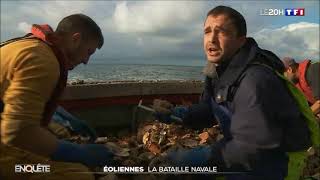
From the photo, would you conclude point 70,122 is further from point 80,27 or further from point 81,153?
point 80,27

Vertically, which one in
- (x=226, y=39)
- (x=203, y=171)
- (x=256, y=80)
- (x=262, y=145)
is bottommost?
(x=203, y=171)

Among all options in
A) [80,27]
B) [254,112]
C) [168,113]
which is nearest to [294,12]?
[168,113]

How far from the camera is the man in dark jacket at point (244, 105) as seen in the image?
1.75 metres

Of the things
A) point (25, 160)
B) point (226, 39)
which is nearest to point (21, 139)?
point (25, 160)

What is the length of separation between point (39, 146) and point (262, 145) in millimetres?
855

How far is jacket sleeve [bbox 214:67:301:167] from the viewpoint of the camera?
1.73 m

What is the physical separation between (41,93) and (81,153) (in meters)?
0.40

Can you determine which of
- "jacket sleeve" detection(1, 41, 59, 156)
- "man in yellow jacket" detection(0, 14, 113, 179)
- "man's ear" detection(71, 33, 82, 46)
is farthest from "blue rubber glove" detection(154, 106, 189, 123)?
"jacket sleeve" detection(1, 41, 59, 156)

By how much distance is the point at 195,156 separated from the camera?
207 centimetres

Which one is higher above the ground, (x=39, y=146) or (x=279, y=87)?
(x=279, y=87)

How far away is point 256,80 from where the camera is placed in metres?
1.75

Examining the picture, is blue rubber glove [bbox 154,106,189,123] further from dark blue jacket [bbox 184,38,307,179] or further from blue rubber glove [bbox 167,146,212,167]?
dark blue jacket [bbox 184,38,307,179]

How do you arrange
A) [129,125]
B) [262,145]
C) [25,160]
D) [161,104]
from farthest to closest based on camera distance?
1. [129,125]
2. [161,104]
3. [25,160]
4. [262,145]

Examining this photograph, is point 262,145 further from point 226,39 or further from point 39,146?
point 39,146
